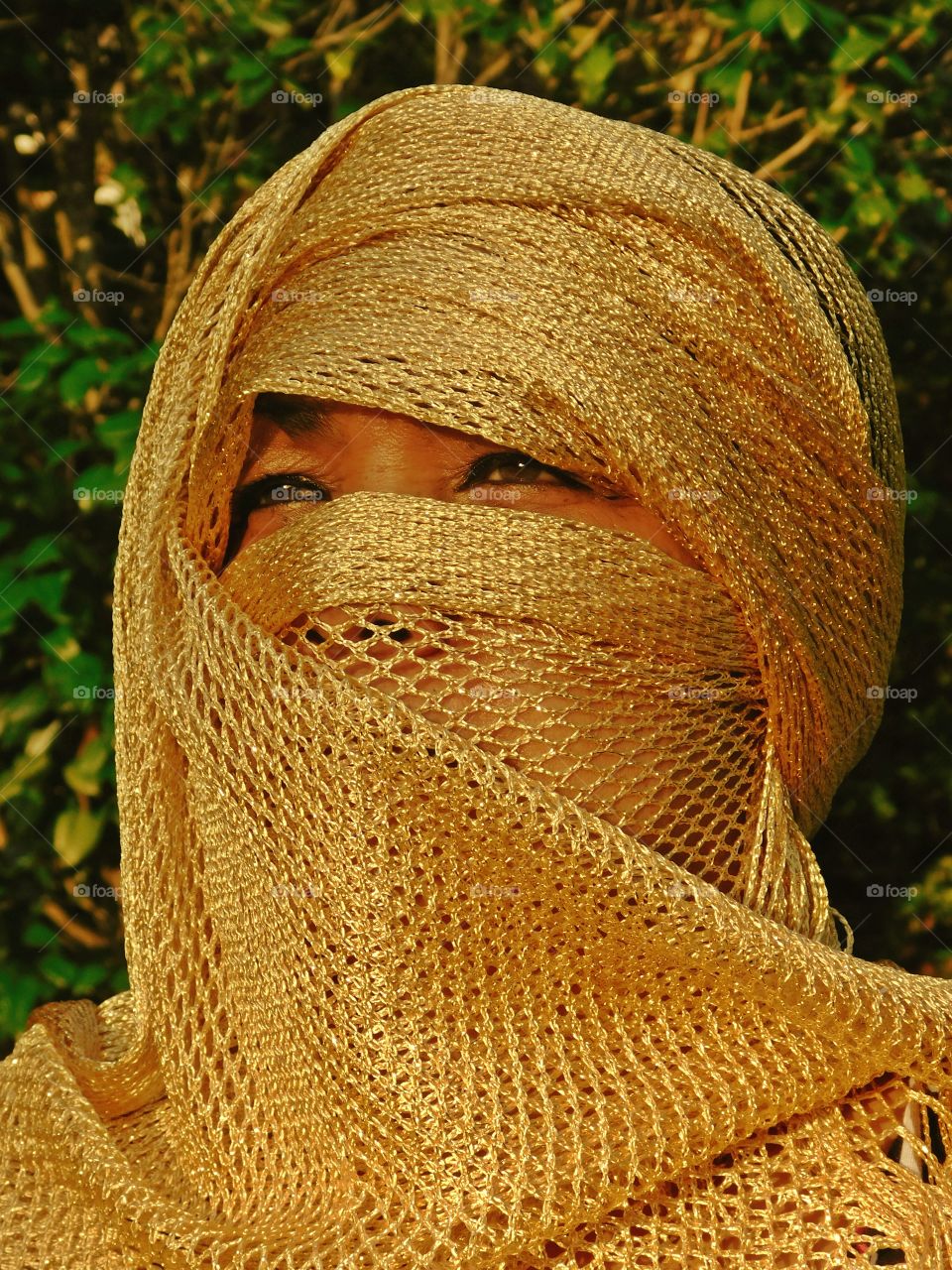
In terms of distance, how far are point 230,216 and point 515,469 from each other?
198 centimetres

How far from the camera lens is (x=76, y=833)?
2887 millimetres

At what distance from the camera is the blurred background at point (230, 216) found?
2885mm

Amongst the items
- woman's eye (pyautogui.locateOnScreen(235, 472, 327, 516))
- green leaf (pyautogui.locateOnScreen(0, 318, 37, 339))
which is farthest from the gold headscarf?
green leaf (pyautogui.locateOnScreen(0, 318, 37, 339))

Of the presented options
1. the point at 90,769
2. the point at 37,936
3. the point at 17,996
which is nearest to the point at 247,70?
the point at 90,769

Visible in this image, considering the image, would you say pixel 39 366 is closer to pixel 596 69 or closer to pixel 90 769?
pixel 90 769

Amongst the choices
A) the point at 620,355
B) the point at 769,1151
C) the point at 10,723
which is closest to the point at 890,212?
the point at 620,355

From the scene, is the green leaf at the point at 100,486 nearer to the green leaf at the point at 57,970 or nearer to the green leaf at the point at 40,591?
the green leaf at the point at 40,591

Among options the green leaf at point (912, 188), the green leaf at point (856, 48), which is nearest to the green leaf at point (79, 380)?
the green leaf at point (856, 48)

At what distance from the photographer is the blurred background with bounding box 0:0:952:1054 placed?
288 cm

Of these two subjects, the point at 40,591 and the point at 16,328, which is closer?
the point at 40,591

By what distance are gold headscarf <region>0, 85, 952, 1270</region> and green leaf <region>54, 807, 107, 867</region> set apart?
121 cm

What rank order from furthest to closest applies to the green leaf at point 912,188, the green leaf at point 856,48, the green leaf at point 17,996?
the green leaf at point 912,188 → the green leaf at point 856,48 → the green leaf at point 17,996

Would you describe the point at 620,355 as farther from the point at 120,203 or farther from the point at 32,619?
the point at 120,203

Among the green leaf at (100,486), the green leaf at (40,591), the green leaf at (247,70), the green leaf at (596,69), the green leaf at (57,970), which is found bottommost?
the green leaf at (57,970)
